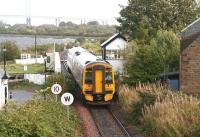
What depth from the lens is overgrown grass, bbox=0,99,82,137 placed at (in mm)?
16516

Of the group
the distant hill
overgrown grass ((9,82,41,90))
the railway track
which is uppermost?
the distant hill

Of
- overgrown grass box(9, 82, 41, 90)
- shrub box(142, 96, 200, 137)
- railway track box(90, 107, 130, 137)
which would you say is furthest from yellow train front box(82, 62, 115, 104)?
overgrown grass box(9, 82, 41, 90)

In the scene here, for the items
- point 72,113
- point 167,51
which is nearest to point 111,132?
point 72,113

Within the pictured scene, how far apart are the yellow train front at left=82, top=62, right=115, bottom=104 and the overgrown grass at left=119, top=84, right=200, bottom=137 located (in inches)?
120

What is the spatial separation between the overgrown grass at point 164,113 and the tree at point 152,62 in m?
8.01

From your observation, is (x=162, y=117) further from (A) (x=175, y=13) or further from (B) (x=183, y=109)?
(A) (x=175, y=13)

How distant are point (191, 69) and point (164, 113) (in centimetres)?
770

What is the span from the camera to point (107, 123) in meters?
24.4

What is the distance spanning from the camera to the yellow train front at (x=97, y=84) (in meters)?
28.8

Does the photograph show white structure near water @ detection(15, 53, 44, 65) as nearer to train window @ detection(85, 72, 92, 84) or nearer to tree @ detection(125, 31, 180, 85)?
tree @ detection(125, 31, 180, 85)

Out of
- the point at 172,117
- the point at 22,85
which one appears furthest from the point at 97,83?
the point at 22,85

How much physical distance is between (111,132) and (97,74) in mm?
7252

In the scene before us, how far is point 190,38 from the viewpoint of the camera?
27.6 metres

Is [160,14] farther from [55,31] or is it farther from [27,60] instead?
[55,31]
